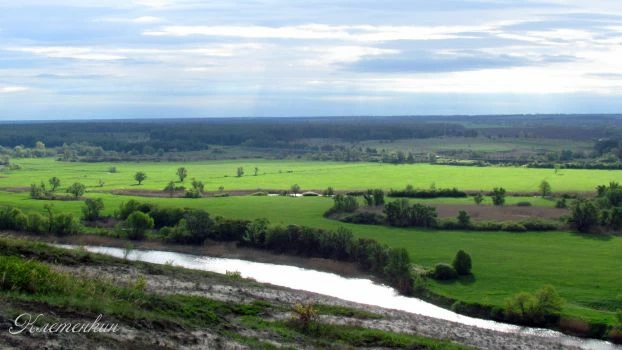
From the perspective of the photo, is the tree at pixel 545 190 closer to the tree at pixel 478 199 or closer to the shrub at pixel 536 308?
the tree at pixel 478 199

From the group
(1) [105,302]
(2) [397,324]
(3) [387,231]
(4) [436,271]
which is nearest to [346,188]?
(3) [387,231]

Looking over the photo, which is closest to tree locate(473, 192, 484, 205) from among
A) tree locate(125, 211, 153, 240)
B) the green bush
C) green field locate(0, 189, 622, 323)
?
green field locate(0, 189, 622, 323)

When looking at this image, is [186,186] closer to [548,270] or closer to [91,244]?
[91,244]

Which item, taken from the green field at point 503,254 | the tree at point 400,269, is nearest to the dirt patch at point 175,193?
the green field at point 503,254

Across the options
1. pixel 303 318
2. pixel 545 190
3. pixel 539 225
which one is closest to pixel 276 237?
pixel 539 225

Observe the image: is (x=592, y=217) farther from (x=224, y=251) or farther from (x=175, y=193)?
(x=175, y=193)
